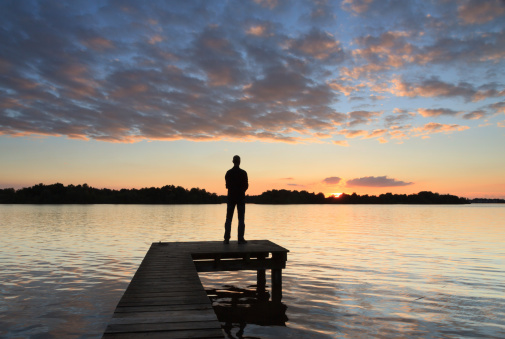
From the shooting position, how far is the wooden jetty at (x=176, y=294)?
558 centimetres

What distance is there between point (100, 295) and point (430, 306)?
1146 centimetres

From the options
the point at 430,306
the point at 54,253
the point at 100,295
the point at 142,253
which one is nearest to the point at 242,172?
the point at 100,295

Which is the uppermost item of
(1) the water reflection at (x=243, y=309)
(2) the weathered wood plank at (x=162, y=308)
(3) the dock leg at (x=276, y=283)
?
(2) the weathered wood plank at (x=162, y=308)

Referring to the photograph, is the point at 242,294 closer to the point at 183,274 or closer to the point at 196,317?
the point at 183,274

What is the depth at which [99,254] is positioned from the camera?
24109 millimetres

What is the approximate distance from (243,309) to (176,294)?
514cm

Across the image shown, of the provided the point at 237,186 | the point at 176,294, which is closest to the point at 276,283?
the point at 237,186

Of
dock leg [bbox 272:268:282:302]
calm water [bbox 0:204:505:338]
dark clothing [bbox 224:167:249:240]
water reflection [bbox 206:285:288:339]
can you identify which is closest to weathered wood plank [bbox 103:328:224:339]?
water reflection [bbox 206:285:288:339]

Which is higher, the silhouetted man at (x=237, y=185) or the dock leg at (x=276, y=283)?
the silhouetted man at (x=237, y=185)

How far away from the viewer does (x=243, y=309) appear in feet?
40.3

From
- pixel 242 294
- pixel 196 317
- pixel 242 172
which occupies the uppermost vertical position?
pixel 242 172

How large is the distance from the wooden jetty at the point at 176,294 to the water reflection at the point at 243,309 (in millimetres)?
848

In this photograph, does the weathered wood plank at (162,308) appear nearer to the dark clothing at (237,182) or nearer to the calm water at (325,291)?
the calm water at (325,291)

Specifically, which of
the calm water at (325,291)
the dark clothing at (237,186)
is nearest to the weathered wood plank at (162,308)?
the calm water at (325,291)
